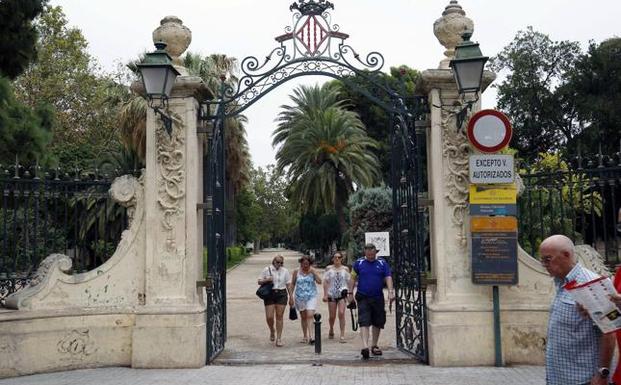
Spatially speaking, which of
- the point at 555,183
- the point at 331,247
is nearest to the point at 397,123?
the point at 555,183

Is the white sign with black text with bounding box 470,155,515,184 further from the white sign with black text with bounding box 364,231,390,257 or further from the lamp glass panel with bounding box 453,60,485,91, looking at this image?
the white sign with black text with bounding box 364,231,390,257

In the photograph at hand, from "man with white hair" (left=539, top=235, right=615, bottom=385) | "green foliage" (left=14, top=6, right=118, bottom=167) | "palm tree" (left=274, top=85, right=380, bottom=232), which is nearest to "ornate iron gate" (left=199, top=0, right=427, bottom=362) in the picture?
"man with white hair" (left=539, top=235, right=615, bottom=385)

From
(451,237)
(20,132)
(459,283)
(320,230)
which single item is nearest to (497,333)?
(459,283)

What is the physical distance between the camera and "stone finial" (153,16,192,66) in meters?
9.43

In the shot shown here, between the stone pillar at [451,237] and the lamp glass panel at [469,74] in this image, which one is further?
the stone pillar at [451,237]

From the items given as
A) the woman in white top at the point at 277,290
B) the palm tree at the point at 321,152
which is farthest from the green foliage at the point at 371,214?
the woman in white top at the point at 277,290

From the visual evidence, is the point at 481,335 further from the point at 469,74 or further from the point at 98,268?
the point at 98,268

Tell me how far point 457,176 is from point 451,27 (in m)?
2.29

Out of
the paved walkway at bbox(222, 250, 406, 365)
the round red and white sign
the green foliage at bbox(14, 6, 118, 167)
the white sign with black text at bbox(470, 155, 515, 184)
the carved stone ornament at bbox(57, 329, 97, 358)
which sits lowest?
the paved walkway at bbox(222, 250, 406, 365)

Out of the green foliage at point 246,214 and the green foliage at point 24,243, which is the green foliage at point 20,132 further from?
the green foliage at point 246,214

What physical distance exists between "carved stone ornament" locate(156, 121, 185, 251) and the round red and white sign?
4.21 meters

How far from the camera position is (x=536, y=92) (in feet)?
144

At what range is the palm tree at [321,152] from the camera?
3528 centimetres

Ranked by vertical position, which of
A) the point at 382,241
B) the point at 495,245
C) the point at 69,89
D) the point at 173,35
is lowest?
the point at 382,241
